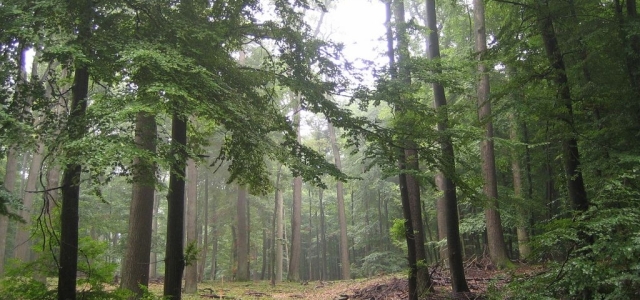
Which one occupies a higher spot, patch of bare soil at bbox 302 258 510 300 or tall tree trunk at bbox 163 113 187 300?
tall tree trunk at bbox 163 113 187 300

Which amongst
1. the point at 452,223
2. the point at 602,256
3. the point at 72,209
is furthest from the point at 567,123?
the point at 72,209

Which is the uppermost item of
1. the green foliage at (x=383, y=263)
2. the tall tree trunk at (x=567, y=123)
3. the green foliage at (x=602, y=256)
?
the tall tree trunk at (x=567, y=123)

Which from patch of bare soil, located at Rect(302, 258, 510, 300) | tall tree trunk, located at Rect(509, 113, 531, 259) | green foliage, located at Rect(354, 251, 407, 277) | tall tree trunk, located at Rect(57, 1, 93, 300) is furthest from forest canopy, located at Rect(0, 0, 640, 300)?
green foliage, located at Rect(354, 251, 407, 277)

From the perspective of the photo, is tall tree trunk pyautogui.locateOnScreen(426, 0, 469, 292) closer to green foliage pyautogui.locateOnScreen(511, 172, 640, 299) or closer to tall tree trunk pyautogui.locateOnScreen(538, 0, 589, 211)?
tall tree trunk pyautogui.locateOnScreen(538, 0, 589, 211)

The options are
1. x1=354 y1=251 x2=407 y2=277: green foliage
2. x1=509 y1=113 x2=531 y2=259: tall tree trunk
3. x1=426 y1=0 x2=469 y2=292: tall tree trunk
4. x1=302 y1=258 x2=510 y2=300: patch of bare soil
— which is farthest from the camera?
x1=354 y1=251 x2=407 y2=277: green foliage

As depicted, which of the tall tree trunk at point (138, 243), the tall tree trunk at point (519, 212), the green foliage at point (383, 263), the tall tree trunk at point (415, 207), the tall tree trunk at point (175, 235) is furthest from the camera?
the green foliage at point (383, 263)

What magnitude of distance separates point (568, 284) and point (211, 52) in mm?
6494

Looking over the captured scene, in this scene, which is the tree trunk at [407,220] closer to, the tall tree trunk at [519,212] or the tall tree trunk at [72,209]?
the tall tree trunk at [72,209]

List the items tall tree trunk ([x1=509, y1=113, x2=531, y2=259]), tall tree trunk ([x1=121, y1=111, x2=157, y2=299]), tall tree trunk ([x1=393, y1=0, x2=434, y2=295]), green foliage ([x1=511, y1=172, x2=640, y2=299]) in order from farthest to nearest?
tall tree trunk ([x1=509, y1=113, x2=531, y2=259])
tall tree trunk ([x1=393, y1=0, x2=434, y2=295])
tall tree trunk ([x1=121, y1=111, x2=157, y2=299])
green foliage ([x1=511, y1=172, x2=640, y2=299])

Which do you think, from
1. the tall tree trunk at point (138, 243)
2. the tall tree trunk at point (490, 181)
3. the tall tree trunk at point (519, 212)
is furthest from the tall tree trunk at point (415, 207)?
the tall tree trunk at point (138, 243)

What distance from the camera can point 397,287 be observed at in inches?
455

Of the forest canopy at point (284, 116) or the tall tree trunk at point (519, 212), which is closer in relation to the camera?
the forest canopy at point (284, 116)

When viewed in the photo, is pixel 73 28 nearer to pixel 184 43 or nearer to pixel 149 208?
pixel 184 43

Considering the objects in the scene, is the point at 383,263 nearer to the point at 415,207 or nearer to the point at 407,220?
the point at 415,207
